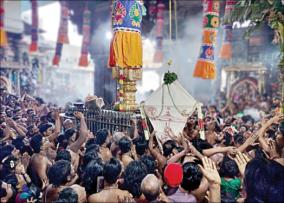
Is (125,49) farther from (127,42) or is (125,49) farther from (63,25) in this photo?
(63,25)

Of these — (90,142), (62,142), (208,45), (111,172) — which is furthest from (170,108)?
(208,45)

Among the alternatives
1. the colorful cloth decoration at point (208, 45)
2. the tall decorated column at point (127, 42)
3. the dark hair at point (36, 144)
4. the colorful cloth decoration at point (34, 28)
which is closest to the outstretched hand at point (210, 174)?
the dark hair at point (36, 144)

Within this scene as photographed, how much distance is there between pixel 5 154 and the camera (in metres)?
3.91

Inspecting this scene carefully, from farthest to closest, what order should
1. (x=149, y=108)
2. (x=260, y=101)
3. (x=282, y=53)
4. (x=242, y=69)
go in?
1. (x=242, y=69)
2. (x=260, y=101)
3. (x=282, y=53)
4. (x=149, y=108)

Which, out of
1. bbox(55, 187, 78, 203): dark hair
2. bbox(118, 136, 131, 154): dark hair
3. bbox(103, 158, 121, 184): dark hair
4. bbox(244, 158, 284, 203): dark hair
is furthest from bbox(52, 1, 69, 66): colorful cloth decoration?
bbox(244, 158, 284, 203): dark hair

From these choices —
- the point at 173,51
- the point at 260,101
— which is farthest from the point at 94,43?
the point at 260,101

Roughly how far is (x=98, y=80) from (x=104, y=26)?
6.76 ft

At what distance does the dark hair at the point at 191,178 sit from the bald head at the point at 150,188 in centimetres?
22

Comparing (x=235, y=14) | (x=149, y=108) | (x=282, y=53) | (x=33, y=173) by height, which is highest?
(x=235, y=14)

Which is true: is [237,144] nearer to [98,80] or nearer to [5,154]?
[5,154]

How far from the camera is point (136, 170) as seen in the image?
318 cm

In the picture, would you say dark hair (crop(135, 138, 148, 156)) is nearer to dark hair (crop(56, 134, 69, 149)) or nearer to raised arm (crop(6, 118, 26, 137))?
dark hair (crop(56, 134, 69, 149))

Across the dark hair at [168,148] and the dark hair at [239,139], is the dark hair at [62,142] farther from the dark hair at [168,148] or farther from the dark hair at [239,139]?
the dark hair at [239,139]

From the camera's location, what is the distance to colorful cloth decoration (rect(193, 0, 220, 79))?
799 cm
